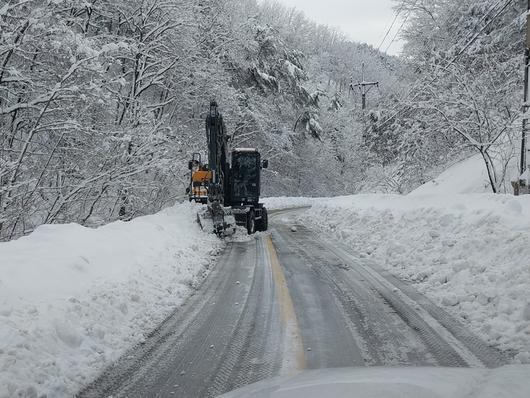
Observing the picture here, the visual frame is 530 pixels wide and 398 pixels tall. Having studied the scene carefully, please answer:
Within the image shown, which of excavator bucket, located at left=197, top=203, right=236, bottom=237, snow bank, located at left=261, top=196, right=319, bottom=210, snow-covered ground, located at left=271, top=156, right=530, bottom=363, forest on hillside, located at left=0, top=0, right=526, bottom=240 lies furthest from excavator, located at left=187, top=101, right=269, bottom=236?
snow bank, located at left=261, top=196, right=319, bottom=210

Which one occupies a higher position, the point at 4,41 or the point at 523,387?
the point at 4,41

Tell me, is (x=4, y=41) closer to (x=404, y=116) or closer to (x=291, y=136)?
(x=404, y=116)

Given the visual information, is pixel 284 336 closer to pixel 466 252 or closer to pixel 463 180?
pixel 466 252

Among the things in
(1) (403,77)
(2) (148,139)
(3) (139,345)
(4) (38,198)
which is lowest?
(3) (139,345)

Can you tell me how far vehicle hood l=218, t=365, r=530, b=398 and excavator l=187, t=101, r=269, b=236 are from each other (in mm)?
12607

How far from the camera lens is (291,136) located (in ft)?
128

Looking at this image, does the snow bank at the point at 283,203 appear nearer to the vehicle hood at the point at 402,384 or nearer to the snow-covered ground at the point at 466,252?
the snow-covered ground at the point at 466,252

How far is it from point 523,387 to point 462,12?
25.4 meters

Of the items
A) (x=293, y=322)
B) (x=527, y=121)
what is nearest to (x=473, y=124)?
(x=527, y=121)

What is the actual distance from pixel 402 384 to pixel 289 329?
10.8ft

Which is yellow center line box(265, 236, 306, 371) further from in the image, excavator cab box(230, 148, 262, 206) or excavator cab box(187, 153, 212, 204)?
excavator cab box(230, 148, 262, 206)

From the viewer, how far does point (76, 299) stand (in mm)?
5656

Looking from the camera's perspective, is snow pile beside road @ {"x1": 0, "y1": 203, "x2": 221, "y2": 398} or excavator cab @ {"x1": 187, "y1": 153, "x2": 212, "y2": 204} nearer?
snow pile beside road @ {"x1": 0, "y1": 203, "x2": 221, "y2": 398}

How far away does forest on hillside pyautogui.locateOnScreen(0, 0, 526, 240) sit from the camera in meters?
10.8
